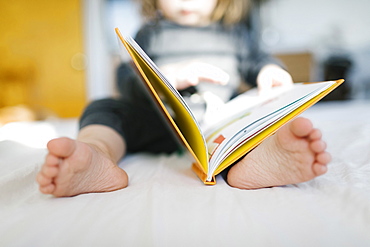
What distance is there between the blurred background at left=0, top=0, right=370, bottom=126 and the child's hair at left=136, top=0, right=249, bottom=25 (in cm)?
182

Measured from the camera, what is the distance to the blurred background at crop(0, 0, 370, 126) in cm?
309

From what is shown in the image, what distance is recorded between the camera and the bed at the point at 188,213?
32 cm

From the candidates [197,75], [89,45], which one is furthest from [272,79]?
[89,45]

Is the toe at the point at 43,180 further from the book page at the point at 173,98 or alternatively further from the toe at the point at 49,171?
the book page at the point at 173,98

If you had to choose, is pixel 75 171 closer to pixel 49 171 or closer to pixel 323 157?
pixel 49 171

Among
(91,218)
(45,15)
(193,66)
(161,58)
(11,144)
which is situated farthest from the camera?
(45,15)

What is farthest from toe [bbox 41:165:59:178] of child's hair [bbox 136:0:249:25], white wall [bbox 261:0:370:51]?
white wall [bbox 261:0:370:51]

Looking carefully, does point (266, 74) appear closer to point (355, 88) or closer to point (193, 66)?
point (193, 66)

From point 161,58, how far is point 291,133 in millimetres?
807

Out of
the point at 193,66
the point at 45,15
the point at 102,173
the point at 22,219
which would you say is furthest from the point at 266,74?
the point at 45,15

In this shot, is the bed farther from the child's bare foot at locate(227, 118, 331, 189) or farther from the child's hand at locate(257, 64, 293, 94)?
the child's hand at locate(257, 64, 293, 94)

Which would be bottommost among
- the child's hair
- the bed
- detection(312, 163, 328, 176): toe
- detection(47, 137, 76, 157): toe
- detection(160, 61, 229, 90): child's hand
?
the bed

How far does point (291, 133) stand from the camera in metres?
0.42

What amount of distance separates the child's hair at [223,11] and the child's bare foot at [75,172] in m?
0.97
